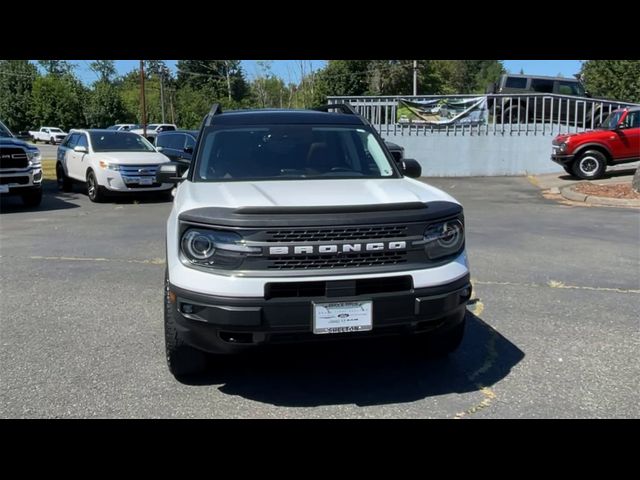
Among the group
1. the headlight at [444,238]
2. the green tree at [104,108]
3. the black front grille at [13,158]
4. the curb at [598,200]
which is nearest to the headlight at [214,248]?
the headlight at [444,238]

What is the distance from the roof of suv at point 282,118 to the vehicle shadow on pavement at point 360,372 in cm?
192

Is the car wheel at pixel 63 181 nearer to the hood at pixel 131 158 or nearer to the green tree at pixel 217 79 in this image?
the hood at pixel 131 158

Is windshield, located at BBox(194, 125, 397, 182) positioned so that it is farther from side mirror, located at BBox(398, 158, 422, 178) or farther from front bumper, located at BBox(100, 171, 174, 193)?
front bumper, located at BBox(100, 171, 174, 193)

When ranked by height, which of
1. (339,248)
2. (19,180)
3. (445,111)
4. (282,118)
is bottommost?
(19,180)

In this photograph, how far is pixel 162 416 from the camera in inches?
139

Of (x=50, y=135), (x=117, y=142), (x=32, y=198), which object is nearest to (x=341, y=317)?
(x=32, y=198)

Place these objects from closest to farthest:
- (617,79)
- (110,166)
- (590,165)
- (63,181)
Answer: (110,166) < (63,181) < (590,165) < (617,79)

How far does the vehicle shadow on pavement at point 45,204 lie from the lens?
1293cm

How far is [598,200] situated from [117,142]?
11247 millimetres

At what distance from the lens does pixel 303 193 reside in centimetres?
395

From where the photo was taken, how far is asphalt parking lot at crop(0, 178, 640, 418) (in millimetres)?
3674

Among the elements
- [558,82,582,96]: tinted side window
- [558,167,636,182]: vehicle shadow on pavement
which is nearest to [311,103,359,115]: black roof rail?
[558,167,636,182]: vehicle shadow on pavement

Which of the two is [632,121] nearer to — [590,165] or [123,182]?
[590,165]
